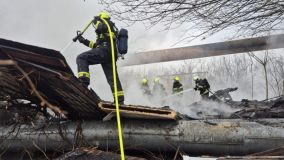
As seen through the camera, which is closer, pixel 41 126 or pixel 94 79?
pixel 41 126

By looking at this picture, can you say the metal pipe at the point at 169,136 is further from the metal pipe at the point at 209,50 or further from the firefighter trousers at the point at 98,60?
the metal pipe at the point at 209,50

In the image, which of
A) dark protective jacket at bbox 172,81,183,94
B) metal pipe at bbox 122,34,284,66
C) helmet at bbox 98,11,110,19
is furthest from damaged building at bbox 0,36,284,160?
dark protective jacket at bbox 172,81,183,94

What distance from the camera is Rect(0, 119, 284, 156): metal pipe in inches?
120

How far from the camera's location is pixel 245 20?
5.09 metres

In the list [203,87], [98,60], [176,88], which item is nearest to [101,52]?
[98,60]

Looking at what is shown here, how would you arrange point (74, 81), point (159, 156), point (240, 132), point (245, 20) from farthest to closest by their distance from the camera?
1. point (245, 20)
2. point (159, 156)
3. point (240, 132)
4. point (74, 81)

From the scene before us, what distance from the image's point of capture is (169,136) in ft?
10.3

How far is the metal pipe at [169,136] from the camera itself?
120 inches

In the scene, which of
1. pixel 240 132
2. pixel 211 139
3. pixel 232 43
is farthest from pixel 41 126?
pixel 232 43

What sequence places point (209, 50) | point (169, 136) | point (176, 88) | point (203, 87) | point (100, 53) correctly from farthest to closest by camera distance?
1. point (176, 88)
2. point (203, 87)
3. point (209, 50)
4. point (100, 53)
5. point (169, 136)

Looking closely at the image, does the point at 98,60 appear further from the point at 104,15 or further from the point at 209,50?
the point at 209,50

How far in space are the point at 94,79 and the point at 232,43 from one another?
5469 mm

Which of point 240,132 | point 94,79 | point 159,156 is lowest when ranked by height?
point 159,156

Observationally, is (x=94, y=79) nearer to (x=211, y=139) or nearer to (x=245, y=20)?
(x=245, y=20)
